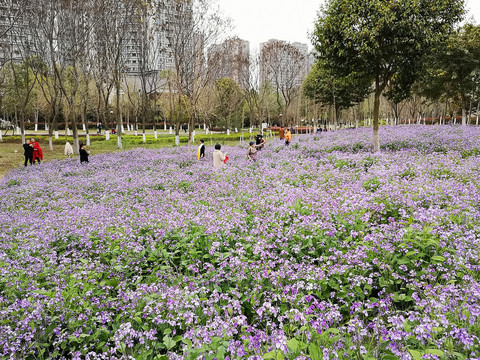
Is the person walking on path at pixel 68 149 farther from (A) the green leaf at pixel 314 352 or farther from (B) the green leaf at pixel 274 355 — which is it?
(A) the green leaf at pixel 314 352

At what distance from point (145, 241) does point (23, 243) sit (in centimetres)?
254

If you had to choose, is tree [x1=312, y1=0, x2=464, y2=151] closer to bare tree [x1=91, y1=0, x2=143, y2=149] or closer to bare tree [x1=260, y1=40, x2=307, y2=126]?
bare tree [x1=91, y1=0, x2=143, y2=149]

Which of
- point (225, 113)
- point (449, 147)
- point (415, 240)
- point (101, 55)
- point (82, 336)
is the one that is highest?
point (101, 55)

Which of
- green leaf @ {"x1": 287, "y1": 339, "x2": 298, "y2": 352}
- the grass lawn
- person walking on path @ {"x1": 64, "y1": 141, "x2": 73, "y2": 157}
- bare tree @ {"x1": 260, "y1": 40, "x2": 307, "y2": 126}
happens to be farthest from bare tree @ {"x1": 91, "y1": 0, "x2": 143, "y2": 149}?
green leaf @ {"x1": 287, "y1": 339, "x2": 298, "y2": 352}

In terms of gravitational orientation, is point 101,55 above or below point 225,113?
above

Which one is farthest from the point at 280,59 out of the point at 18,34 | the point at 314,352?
the point at 314,352

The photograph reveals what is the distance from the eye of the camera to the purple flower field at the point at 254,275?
327 cm

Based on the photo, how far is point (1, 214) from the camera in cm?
956

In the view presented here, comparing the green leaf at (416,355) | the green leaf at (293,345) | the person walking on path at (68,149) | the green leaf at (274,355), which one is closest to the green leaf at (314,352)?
the green leaf at (293,345)

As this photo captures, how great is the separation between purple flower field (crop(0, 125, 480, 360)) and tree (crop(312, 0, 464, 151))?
8.41 m

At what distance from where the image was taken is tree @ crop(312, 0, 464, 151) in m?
15.0

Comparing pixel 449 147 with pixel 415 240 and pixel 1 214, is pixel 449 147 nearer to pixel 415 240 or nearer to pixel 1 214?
pixel 415 240

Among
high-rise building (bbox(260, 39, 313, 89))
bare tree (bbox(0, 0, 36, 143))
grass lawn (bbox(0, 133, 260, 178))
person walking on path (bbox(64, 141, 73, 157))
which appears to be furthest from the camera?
high-rise building (bbox(260, 39, 313, 89))

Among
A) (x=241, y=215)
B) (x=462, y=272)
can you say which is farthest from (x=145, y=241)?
(x=462, y=272)
